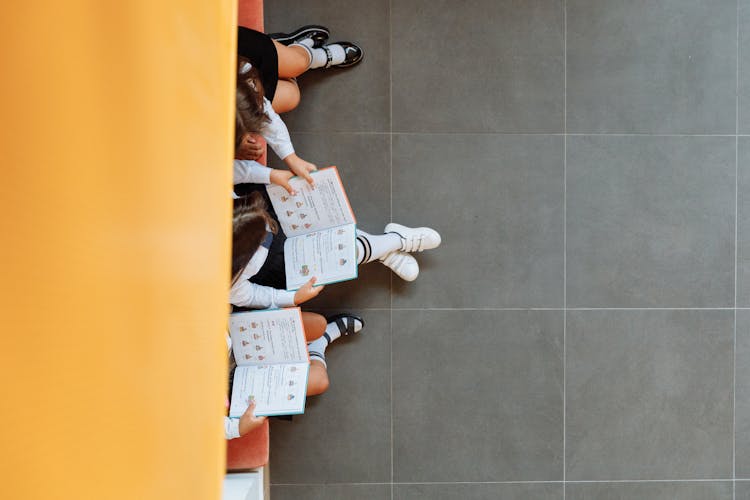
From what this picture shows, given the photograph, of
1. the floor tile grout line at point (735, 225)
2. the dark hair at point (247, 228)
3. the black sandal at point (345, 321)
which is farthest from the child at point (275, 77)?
the floor tile grout line at point (735, 225)

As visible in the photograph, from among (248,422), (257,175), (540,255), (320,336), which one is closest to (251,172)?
(257,175)

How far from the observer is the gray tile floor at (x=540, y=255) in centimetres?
197

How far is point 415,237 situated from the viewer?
1914 mm

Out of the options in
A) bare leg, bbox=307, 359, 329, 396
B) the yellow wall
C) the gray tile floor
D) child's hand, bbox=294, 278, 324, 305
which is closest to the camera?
the yellow wall

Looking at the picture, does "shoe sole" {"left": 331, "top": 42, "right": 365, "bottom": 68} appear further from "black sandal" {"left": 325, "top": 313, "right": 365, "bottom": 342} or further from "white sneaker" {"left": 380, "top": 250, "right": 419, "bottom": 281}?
"black sandal" {"left": 325, "top": 313, "right": 365, "bottom": 342}

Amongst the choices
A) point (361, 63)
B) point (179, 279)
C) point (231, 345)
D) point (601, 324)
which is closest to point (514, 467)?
point (601, 324)

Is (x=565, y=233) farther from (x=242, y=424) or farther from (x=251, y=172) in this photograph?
(x=242, y=424)

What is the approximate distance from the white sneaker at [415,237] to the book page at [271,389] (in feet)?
1.60

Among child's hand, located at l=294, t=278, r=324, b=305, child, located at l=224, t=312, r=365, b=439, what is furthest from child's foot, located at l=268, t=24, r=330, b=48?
child, located at l=224, t=312, r=365, b=439

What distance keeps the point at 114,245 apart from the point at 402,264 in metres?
1.81

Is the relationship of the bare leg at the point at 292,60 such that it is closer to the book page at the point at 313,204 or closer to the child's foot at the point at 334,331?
the book page at the point at 313,204

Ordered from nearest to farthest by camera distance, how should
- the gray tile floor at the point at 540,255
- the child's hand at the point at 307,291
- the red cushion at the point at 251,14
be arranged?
the red cushion at the point at 251,14 < the child's hand at the point at 307,291 < the gray tile floor at the point at 540,255

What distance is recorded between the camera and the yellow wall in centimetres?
11

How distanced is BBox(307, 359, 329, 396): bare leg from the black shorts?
80 cm
